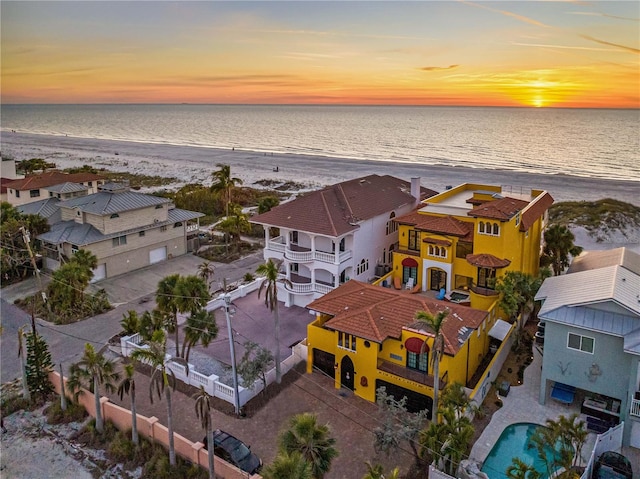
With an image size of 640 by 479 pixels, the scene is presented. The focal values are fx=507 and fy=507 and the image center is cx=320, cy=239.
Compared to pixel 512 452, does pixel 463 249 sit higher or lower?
higher

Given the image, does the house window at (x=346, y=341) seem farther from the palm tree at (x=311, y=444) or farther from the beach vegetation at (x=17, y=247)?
the beach vegetation at (x=17, y=247)

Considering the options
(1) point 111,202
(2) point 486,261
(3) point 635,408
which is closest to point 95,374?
(2) point 486,261

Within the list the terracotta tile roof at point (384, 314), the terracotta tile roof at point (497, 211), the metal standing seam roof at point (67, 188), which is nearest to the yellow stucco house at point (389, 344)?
the terracotta tile roof at point (384, 314)

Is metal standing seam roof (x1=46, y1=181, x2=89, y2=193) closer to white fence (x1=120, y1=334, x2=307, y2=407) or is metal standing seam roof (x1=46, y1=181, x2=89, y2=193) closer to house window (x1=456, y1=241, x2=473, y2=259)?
white fence (x1=120, y1=334, x2=307, y2=407)

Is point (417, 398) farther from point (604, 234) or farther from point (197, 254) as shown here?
point (604, 234)

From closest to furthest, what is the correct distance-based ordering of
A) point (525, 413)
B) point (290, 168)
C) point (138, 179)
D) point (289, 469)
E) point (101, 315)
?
1. point (289, 469)
2. point (525, 413)
3. point (101, 315)
4. point (138, 179)
5. point (290, 168)

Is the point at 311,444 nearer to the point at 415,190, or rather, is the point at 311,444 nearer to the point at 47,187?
the point at 415,190

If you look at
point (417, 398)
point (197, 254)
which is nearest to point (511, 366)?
point (417, 398)
